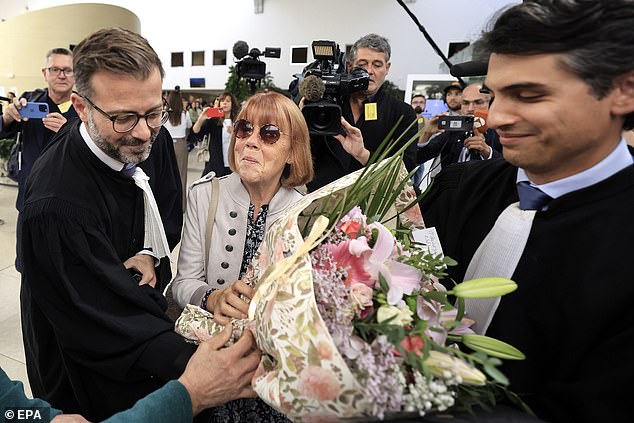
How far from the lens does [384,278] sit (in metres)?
0.79

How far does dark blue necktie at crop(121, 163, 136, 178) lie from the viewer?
1.56 metres

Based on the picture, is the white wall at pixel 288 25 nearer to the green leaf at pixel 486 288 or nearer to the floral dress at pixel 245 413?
the floral dress at pixel 245 413

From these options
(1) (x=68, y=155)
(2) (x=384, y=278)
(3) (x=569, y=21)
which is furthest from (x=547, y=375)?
(1) (x=68, y=155)

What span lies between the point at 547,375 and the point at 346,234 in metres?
0.57

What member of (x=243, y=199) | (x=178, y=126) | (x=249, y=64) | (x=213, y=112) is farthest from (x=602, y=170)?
(x=178, y=126)

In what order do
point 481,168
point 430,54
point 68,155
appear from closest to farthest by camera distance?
point 481,168
point 68,155
point 430,54

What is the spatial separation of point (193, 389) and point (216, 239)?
27.3 inches

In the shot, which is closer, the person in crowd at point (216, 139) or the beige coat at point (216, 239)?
the beige coat at point (216, 239)

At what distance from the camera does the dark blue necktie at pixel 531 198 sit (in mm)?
989

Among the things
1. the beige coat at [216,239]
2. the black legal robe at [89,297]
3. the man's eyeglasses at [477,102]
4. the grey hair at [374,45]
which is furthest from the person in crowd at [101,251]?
the man's eyeglasses at [477,102]

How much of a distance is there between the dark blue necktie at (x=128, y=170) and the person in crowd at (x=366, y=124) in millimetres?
1323

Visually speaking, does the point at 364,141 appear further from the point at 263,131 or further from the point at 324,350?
the point at 324,350

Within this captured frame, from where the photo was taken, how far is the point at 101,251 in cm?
132

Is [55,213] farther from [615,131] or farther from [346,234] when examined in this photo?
[615,131]
